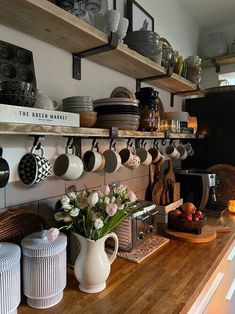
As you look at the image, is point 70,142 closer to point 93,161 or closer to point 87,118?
point 93,161

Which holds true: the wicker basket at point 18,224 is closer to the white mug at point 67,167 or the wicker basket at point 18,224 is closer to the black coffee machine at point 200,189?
the white mug at point 67,167

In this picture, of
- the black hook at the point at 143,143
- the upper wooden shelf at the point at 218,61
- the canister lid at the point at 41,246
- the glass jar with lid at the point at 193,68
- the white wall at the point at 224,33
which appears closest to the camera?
the canister lid at the point at 41,246

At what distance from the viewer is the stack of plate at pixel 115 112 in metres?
1.11

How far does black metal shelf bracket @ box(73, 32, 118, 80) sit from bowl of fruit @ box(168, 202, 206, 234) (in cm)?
91

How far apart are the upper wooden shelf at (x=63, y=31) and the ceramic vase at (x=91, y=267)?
735 millimetres

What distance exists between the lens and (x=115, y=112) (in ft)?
3.64

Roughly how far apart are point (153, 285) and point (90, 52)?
3.19 feet

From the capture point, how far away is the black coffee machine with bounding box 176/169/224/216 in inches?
73.7

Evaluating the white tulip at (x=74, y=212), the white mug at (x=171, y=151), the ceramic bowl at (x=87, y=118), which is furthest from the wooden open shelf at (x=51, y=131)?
the white mug at (x=171, y=151)

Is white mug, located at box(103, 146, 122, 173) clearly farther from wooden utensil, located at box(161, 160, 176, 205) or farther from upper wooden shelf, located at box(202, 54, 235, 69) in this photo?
upper wooden shelf, located at box(202, 54, 235, 69)

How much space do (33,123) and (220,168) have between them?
1700mm

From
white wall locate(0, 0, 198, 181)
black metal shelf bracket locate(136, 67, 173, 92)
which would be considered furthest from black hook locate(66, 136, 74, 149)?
black metal shelf bracket locate(136, 67, 173, 92)

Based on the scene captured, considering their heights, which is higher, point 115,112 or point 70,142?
point 115,112

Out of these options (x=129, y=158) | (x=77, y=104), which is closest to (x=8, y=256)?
(x=77, y=104)
